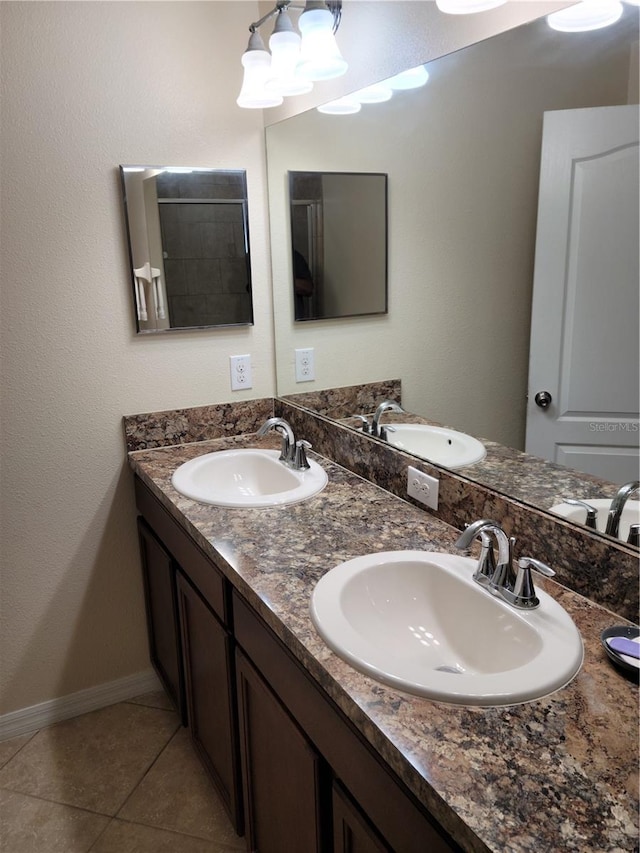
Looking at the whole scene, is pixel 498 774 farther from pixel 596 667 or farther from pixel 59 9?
pixel 59 9

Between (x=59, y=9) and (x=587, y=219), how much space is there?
5.22 ft

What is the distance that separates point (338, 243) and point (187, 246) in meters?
0.50

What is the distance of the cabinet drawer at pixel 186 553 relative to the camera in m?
1.48

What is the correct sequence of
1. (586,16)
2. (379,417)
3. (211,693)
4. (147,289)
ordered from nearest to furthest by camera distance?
(586,16)
(211,693)
(379,417)
(147,289)

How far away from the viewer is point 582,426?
1211 mm

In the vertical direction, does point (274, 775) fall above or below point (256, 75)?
below

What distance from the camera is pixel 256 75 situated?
1830 mm

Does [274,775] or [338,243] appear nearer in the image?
[274,775]

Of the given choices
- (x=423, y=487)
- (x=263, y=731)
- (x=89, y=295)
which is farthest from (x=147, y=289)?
(x=263, y=731)

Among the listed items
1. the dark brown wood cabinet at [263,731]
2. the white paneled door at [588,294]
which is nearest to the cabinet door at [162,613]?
the dark brown wood cabinet at [263,731]

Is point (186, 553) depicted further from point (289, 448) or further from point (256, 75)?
point (256, 75)

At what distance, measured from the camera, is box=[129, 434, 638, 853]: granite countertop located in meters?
0.71

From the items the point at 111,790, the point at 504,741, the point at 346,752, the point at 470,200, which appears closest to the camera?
the point at 504,741

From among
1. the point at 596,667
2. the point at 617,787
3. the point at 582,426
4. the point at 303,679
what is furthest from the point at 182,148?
the point at 617,787
